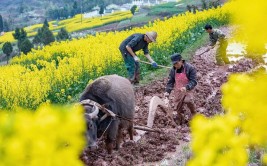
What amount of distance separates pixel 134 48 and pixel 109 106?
193 inches

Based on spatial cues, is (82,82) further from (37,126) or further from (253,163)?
(37,126)

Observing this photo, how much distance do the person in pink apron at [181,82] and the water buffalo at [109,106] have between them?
1.13 meters

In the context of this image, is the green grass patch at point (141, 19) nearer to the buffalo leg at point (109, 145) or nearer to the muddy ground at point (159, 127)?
the muddy ground at point (159, 127)

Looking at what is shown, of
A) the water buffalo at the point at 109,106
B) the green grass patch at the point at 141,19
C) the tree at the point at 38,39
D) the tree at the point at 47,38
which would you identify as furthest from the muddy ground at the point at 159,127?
the green grass patch at the point at 141,19

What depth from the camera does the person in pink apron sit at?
345 inches

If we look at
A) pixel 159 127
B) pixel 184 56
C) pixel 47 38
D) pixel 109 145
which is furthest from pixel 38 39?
pixel 109 145

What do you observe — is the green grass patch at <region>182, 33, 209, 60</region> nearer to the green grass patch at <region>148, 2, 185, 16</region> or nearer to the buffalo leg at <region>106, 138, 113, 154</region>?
the buffalo leg at <region>106, 138, 113, 154</region>

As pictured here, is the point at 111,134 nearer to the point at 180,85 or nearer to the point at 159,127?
the point at 159,127

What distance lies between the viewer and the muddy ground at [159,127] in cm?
749

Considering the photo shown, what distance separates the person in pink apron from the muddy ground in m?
0.42

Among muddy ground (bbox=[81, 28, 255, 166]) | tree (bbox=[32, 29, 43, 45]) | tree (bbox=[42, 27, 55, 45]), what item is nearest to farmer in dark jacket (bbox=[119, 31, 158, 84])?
muddy ground (bbox=[81, 28, 255, 166])

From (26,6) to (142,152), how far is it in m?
101

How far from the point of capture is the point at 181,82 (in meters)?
9.07

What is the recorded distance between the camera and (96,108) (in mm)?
6652
